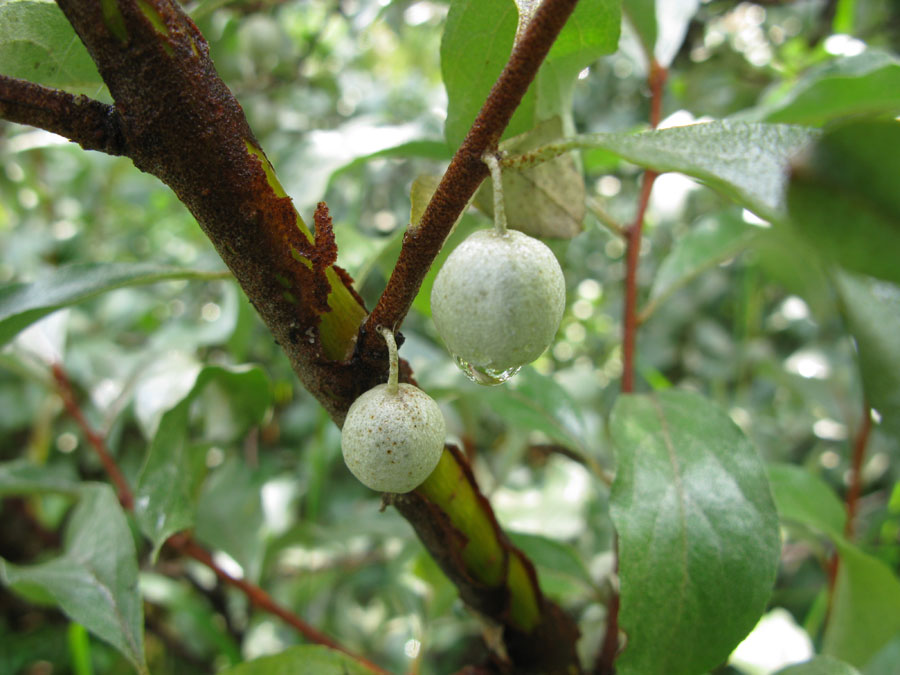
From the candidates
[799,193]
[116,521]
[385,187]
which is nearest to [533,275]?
[799,193]

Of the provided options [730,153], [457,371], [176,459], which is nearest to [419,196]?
[730,153]

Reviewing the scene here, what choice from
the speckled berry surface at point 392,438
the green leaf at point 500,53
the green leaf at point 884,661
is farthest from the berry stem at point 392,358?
the green leaf at point 884,661

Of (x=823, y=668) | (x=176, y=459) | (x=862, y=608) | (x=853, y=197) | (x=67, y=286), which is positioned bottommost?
(x=862, y=608)

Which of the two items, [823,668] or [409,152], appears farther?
[409,152]

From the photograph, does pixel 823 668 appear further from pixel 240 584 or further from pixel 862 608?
pixel 240 584

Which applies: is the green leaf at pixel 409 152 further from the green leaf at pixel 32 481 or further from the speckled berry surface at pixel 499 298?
the green leaf at pixel 32 481

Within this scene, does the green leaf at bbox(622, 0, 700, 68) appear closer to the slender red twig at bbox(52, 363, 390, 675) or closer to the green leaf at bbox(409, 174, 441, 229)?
the green leaf at bbox(409, 174, 441, 229)
